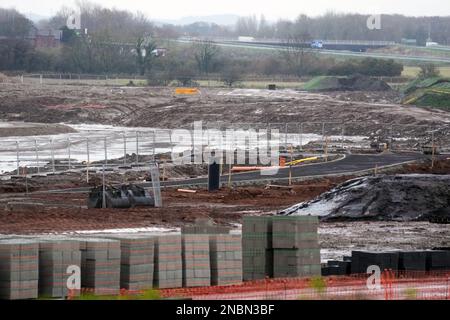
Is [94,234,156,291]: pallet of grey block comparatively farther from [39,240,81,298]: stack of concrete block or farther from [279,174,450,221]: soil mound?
[279,174,450,221]: soil mound

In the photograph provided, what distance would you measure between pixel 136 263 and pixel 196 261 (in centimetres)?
138

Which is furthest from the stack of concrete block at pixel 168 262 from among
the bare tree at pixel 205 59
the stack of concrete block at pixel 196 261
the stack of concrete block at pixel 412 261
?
the bare tree at pixel 205 59

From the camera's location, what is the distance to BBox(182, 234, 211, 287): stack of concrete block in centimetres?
2314

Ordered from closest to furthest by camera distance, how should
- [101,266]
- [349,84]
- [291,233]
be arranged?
1. [101,266]
2. [291,233]
3. [349,84]

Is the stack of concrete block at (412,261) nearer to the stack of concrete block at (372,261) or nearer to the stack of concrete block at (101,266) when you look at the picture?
the stack of concrete block at (372,261)

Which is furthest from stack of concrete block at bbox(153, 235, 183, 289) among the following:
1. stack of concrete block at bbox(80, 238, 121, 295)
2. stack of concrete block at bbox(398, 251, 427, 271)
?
stack of concrete block at bbox(398, 251, 427, 271)

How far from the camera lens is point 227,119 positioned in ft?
308

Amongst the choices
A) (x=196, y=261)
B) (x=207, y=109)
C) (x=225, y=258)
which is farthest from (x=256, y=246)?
(x=207, y=109)

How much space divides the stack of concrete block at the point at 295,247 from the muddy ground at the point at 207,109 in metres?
54.0

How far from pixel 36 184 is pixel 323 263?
20.3 metres

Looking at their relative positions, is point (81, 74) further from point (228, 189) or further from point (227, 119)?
point (228, 189)

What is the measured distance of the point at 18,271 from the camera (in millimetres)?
20938

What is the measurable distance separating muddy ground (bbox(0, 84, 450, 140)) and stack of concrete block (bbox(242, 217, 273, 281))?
5417 cm

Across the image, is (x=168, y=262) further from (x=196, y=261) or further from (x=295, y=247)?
(x=295, y=247)
